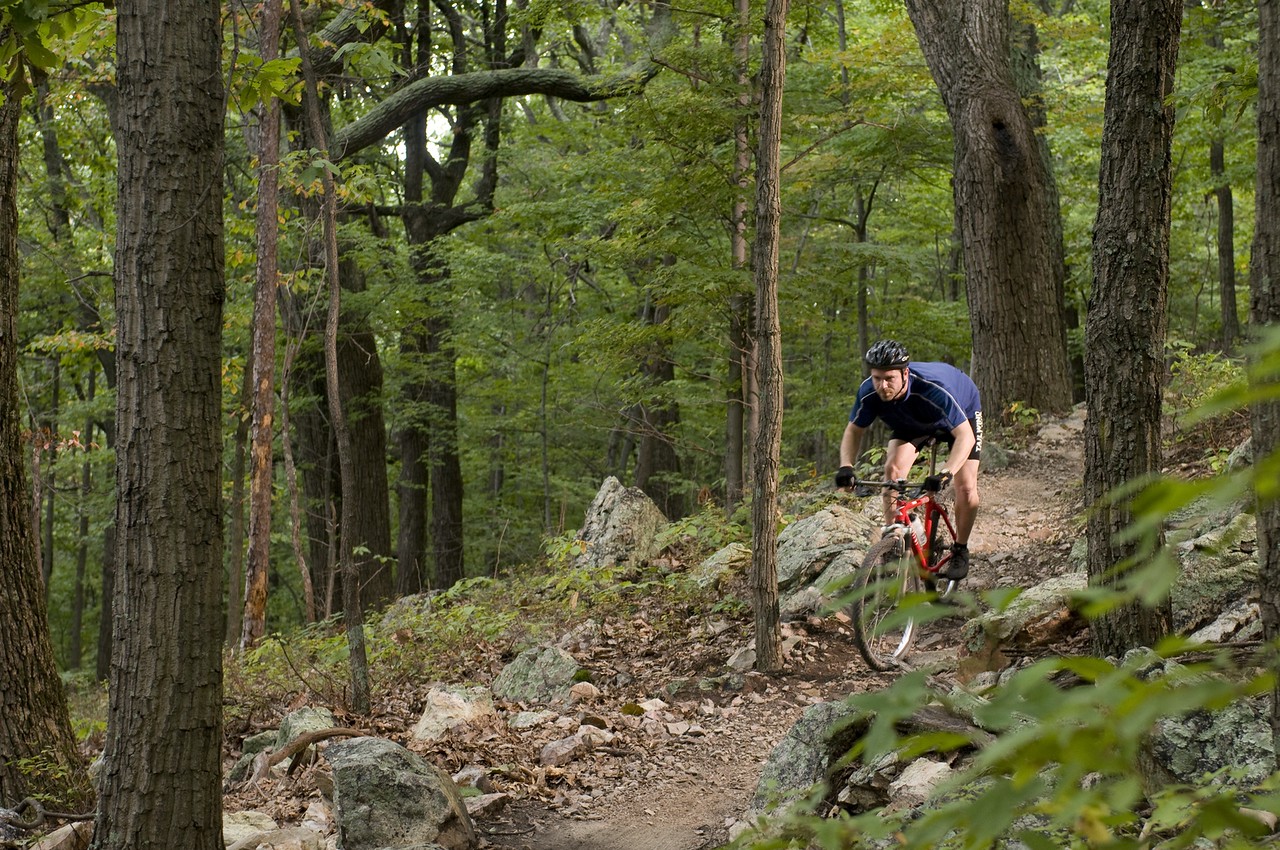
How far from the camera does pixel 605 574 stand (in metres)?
10.2

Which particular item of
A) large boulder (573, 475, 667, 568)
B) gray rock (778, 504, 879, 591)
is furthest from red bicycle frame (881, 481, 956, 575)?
large boulder (573, 475, 667, 568)

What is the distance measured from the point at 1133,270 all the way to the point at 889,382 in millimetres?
1858

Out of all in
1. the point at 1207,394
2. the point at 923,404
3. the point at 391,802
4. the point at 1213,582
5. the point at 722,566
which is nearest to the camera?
the point at 391,802

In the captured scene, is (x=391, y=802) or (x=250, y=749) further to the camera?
(x=250, y=749)

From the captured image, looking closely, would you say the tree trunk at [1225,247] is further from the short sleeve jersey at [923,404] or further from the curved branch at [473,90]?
the short sleeve jersey at [923,404]

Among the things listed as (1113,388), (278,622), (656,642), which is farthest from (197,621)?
(278,622)

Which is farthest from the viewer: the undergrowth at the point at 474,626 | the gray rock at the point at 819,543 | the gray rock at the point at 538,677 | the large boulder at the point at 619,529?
the large boulder at the point at 619,529

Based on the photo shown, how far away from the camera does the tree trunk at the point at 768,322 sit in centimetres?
688

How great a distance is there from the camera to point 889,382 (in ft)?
21.4

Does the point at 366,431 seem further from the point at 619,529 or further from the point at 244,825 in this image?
the point at 244,825

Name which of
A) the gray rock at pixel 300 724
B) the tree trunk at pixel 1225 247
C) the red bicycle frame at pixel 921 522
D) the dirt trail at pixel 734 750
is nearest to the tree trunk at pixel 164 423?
the dirt trail at pixel 734 750

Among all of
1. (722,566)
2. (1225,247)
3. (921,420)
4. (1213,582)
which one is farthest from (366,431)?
(1225,247)

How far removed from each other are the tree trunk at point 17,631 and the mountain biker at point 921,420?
4.63m

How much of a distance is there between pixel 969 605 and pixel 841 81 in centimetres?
1400
